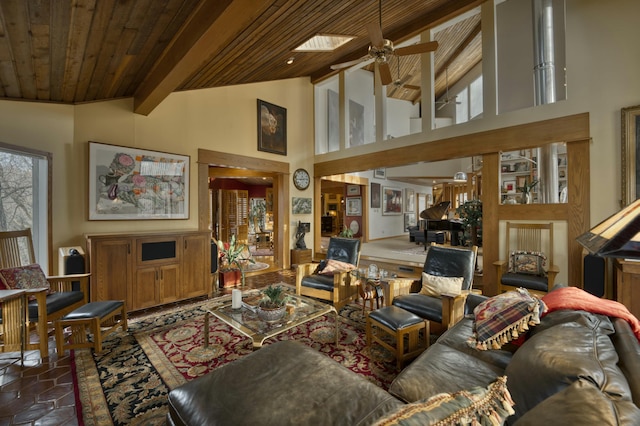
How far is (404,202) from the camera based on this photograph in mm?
11438

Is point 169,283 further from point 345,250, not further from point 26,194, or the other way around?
point 345,250

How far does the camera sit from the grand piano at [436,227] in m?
7.78

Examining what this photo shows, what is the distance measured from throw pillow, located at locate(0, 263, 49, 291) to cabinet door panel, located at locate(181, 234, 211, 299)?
5.31ft

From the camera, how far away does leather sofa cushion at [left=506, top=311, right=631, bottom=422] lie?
93 cm

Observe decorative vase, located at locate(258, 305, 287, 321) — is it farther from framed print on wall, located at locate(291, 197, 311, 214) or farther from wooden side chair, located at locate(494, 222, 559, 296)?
framed print on wall, located at locate(291, 197, 311, 214)

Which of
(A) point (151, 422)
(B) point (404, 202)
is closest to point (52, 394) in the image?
(A) point (151, 422)

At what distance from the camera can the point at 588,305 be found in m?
1.65

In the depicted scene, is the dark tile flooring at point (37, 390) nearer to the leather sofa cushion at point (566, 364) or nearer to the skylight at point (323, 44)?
the leather sofa cushion at point (566, 364)

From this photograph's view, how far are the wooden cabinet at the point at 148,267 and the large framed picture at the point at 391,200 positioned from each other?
738 centimetres

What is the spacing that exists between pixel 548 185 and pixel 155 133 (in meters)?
6.88

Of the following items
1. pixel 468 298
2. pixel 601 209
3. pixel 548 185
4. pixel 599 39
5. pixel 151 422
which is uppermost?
pixel 599 39

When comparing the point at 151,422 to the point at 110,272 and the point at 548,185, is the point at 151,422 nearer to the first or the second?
the point at 110,272

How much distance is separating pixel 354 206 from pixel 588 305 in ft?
27.4

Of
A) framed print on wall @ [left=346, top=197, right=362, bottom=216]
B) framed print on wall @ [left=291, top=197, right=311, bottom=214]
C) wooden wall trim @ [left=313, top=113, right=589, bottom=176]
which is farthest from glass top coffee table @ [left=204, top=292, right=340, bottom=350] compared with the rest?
framed print on wall @ [left=346, top=197, right=362, bottom=216]
